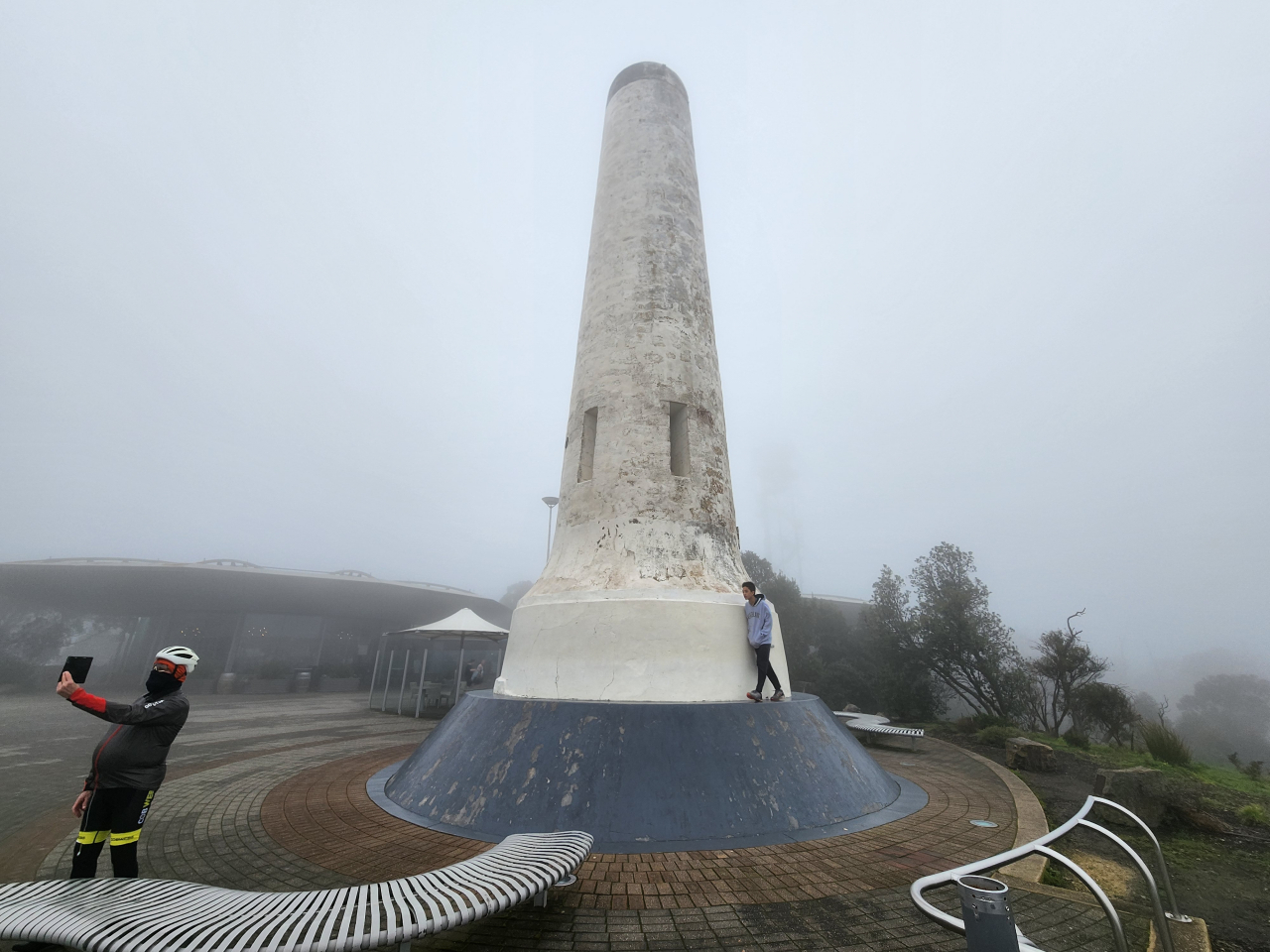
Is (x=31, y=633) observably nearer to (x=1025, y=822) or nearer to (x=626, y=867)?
(x=626, y=867)

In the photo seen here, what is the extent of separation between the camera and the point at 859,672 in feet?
67.3

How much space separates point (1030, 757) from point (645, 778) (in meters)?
7.08

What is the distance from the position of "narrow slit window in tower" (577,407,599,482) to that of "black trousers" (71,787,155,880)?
470cm

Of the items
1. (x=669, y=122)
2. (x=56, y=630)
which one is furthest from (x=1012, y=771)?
(x=56, y=630)

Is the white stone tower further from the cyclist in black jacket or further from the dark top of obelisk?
the cyclist in black jacket

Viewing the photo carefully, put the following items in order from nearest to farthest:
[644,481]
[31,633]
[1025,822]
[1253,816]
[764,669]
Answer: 1. [1025,822]
2. [1253,816]
3. [764,669]
4. [644,481]
5. [31,633]

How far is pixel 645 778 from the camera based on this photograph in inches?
173

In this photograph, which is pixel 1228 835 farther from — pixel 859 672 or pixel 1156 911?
pixel 859 672

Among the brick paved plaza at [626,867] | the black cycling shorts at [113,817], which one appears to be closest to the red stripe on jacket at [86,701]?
the black cycling shorts at [113,817]

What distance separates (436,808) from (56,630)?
39.0m

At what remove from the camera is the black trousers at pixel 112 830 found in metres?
2.76

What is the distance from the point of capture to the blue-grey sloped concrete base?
4215 millimetres

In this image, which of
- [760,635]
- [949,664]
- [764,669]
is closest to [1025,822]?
[764,669]

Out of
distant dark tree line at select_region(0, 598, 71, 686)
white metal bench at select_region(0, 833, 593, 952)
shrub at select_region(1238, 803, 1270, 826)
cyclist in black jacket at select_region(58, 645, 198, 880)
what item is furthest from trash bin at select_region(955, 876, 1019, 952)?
distant dark tree line at select_region(0, 598, 71, 686)
